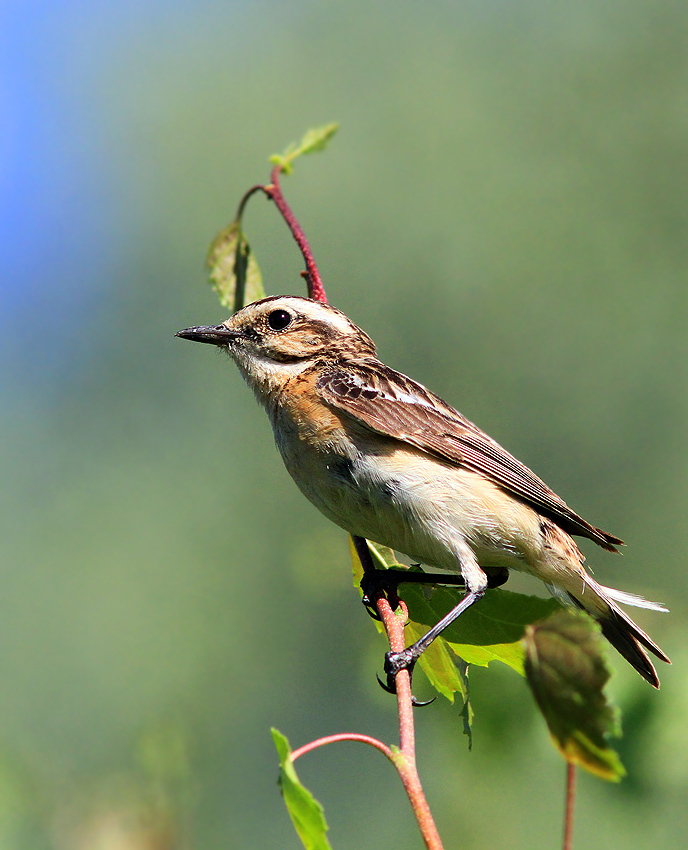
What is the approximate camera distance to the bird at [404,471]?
408 cm

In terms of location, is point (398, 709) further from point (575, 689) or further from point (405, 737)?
point (575, 689)

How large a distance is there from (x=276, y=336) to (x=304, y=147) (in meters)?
1.04

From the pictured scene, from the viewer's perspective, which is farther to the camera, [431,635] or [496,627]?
[431,635]

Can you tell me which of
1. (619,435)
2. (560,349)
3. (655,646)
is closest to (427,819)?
(655,646)

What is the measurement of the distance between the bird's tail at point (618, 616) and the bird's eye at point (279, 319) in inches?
80.8

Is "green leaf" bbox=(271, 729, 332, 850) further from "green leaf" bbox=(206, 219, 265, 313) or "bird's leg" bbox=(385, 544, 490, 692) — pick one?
"green leaf" bbox=(206, 219, 265, 313)

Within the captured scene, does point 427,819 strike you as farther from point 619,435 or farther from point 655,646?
point 619,435

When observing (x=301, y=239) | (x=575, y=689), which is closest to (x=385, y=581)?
(x=301, y=239)

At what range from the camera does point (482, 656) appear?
3.28m

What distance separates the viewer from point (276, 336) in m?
4.81

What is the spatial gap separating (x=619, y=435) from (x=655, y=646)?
1389 centimetres

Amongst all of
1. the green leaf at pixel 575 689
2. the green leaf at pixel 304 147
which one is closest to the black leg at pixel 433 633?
the green leaf at pixel 575 689

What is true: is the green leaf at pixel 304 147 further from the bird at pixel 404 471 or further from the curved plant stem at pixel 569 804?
the curved plant stem at pixel 569 804

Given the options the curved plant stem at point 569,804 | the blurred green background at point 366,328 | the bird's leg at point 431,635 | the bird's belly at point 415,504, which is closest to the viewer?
the curved plant stem at point 569,804
